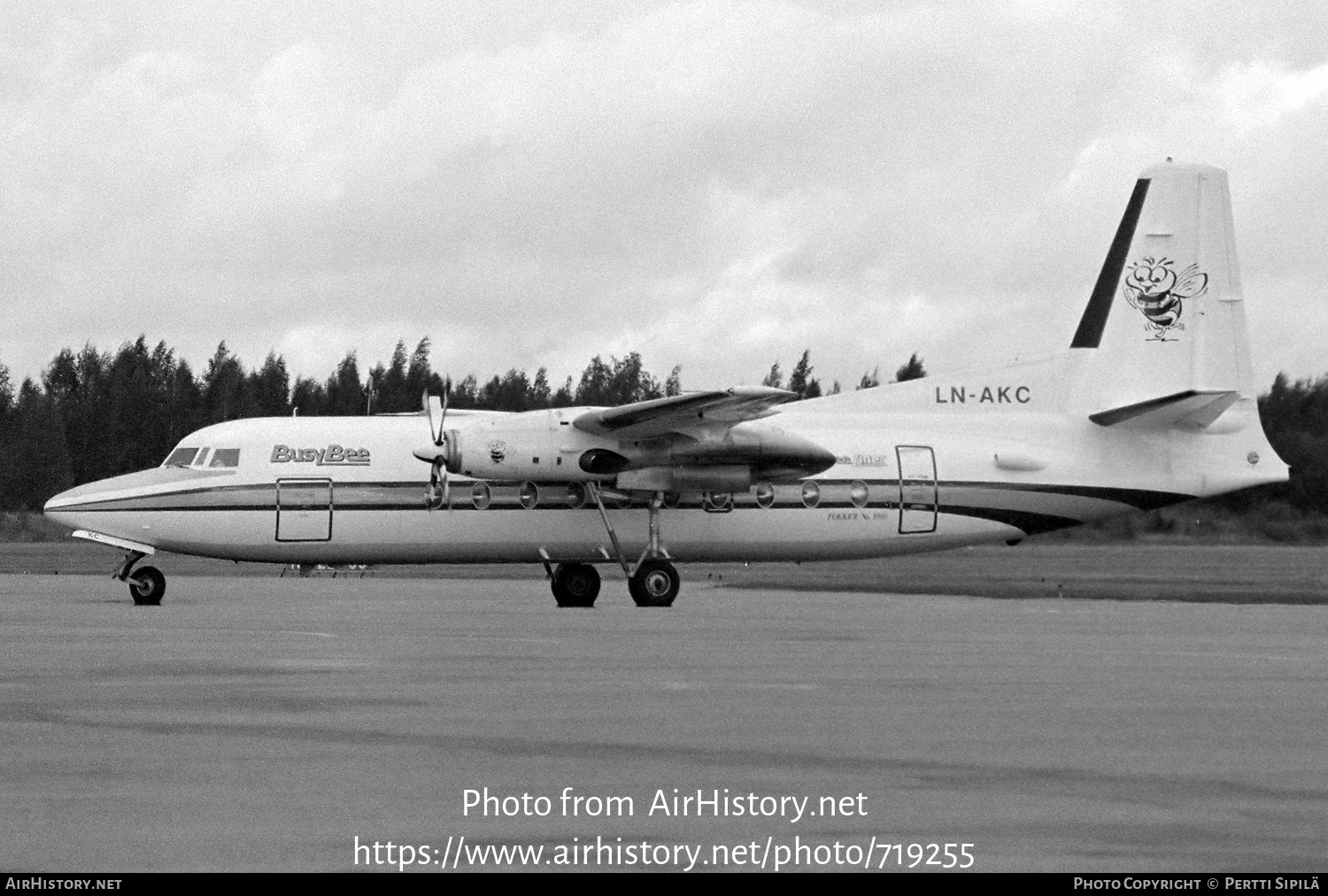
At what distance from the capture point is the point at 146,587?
91.5 ft

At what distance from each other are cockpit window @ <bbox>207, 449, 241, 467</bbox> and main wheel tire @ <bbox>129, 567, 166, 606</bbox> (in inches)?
80.7

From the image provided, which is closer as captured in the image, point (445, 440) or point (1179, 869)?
point (1179, 869)

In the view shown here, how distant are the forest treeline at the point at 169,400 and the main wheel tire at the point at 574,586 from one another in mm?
24486

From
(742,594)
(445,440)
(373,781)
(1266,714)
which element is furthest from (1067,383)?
(373,781)

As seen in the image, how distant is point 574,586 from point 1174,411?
33.8 ft

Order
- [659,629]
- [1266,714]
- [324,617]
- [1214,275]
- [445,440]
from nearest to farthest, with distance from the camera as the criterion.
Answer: [1266,714] < [659,629] < [324,617] < [445,440] < [1214,275]

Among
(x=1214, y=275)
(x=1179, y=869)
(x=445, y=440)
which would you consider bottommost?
(x=1179, y=869)

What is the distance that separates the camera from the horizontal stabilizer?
97.0 ft

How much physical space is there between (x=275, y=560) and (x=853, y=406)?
10.2m

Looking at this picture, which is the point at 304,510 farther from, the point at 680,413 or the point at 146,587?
the point at 680,413

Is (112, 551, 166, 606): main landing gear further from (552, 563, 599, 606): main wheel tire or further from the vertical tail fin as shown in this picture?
the vertical tail fin

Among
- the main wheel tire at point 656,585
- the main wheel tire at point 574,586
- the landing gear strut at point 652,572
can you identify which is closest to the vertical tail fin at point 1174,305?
the landing gear strut at point 652,572

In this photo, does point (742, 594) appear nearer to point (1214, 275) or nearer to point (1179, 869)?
point (1214, 275)

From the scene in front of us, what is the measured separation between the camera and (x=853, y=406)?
1253 inches
